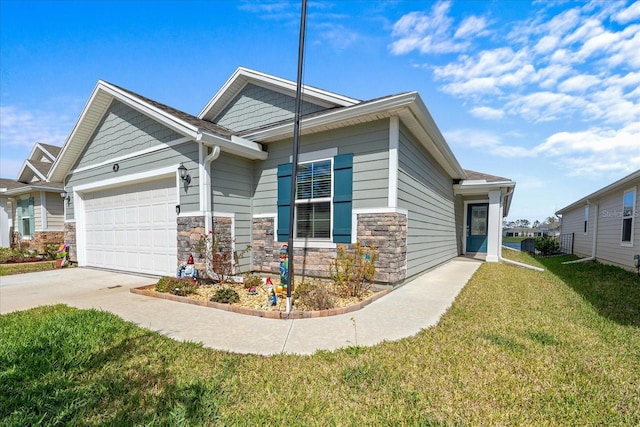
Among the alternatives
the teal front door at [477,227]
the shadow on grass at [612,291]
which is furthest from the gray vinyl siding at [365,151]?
the teal front door at [477,227]

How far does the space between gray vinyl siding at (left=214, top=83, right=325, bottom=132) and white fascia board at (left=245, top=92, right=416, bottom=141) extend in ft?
4.86

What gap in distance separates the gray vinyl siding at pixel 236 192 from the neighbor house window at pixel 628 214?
1182cm

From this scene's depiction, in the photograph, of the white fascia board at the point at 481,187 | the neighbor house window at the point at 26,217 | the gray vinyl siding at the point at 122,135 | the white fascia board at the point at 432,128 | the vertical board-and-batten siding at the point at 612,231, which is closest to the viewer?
the white fascia board at the point at 432,128

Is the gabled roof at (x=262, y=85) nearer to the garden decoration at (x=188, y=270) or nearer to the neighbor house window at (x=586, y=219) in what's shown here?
the garden decoration at (x=188, y=270)

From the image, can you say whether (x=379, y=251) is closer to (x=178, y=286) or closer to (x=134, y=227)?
(x=178, y=286)

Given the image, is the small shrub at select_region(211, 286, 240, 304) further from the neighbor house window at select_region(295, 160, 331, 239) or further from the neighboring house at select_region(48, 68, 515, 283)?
the neighbor house window at select_region(295, 160, 331, 239)

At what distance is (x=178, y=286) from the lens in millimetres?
5629

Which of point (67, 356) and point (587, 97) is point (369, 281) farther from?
point (587, 97)

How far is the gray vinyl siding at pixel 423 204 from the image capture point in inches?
247

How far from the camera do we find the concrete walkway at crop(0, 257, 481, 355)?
3412 millimetres

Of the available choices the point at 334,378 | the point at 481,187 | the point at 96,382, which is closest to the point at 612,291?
the point at 481,187

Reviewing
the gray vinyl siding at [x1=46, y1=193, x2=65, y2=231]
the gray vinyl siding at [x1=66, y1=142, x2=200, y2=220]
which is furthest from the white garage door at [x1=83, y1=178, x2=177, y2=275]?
the gray vinyl siding at [x1=46, y1=193, x2=65, y2=231]

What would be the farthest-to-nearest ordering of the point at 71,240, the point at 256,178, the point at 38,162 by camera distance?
the point at 38,162 → the point at 71,240 → the point at 256,178

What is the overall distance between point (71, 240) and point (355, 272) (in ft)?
33.8
